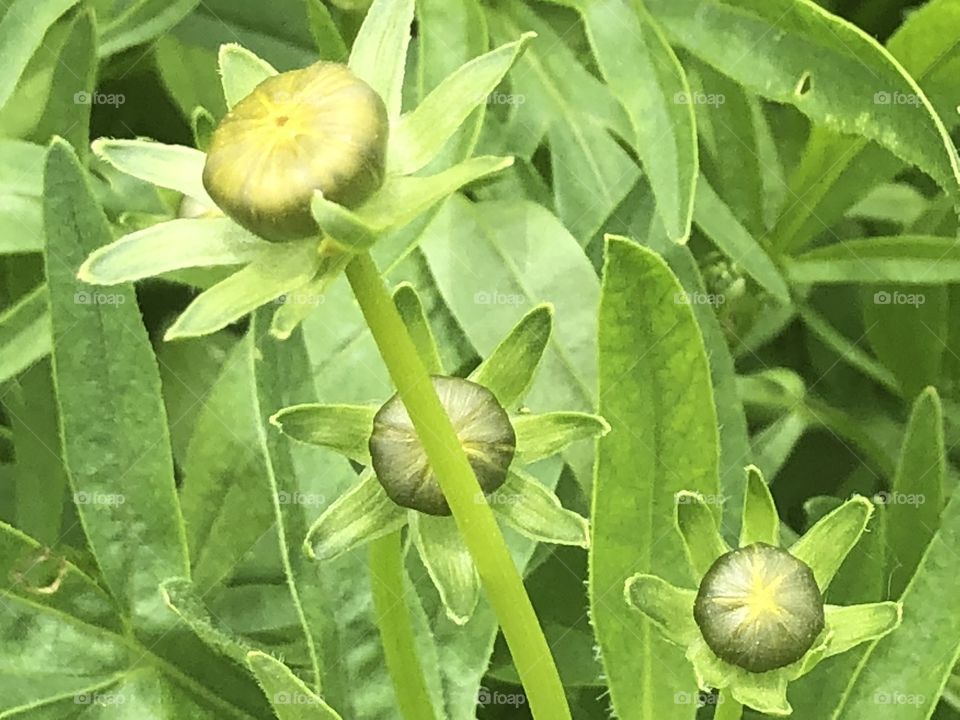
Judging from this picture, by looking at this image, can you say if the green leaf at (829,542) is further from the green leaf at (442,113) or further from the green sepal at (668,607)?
the green leaf at (442,113)

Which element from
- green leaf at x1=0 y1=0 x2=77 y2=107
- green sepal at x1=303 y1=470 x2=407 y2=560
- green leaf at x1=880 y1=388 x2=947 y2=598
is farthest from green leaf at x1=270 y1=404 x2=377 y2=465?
green leaf at x1=880 y1=388 x2=947 y2=598

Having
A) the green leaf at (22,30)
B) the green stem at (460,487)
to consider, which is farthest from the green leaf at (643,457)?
the green leaf at (22,30)

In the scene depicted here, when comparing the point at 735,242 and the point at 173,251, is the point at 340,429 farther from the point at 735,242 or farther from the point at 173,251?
the point at 735,242

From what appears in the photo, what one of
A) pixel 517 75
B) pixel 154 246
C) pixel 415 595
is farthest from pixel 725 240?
pixel 154 246

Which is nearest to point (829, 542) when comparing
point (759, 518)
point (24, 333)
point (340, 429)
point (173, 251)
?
point (759, 518)

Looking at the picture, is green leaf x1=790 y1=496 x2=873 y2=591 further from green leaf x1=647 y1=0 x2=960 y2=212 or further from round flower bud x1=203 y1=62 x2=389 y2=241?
round flower bud x1=203 y1=62 x2=389 y2=241

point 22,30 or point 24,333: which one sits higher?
point 22,30

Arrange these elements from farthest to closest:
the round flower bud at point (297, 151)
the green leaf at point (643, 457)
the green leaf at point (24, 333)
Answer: the green leaf at point (24, 333) → the green leaf at point (643, 457) → the round flower bud at point (297, 151)

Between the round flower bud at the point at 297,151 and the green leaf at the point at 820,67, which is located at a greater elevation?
the round flower bud at the point at 297,151
